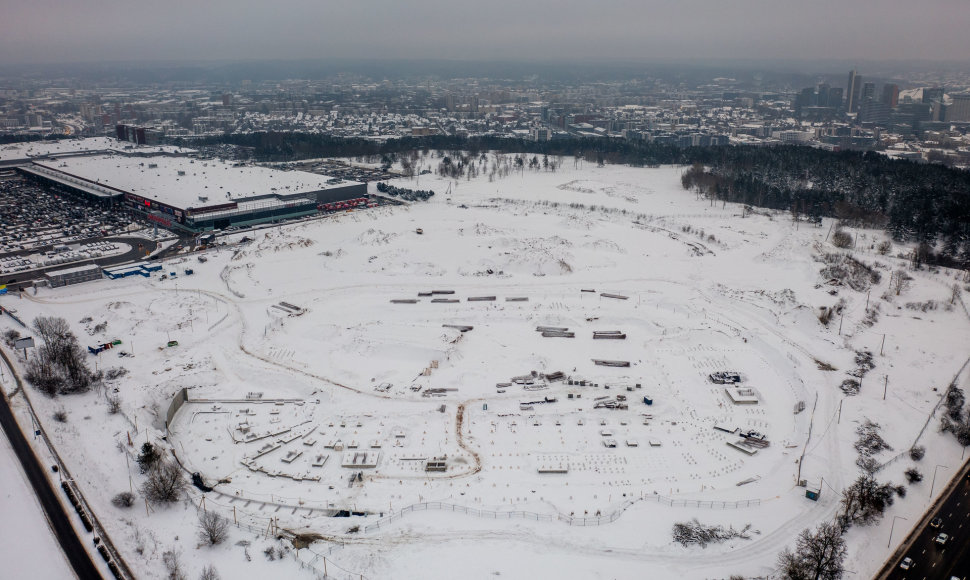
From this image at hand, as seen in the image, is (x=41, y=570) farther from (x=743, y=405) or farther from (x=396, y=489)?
(x=743, y=405)

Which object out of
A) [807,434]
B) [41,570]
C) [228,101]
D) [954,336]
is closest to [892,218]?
[954,336]

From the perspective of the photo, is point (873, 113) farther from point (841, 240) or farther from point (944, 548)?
point (944, 548)

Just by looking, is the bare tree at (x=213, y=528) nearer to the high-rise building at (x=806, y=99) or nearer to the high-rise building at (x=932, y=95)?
the high-rise building at (x=806, y=99)

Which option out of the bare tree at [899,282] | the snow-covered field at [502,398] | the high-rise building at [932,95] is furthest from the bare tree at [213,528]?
the high-rise building at [932,95]

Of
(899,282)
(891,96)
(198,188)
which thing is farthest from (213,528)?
(891,96)

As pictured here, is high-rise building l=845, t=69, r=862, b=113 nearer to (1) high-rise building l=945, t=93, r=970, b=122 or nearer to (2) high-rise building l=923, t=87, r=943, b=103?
(2) high-rise building l=923, t=87, r=943, b=103

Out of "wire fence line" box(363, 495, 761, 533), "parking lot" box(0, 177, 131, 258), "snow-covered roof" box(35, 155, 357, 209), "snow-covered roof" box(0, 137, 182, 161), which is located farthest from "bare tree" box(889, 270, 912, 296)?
"snow-covered roof" box(0, 137, 182, 161)
